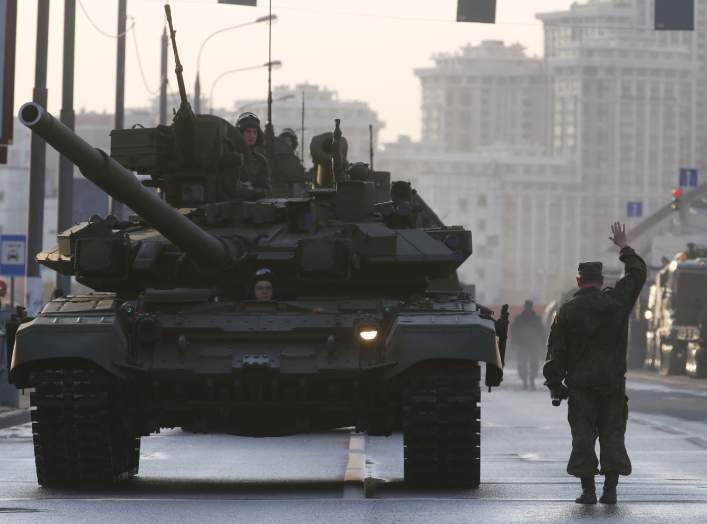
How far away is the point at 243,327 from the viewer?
637 inches

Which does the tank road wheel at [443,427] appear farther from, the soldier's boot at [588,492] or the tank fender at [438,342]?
the soldier's boot at [588,492]

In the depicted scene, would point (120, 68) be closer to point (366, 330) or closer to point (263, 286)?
point (263, 286)

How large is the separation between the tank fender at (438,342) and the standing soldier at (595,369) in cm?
100

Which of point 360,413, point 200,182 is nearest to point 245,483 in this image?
point 360,413

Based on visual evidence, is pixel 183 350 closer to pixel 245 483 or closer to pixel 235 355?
pixel 235 355

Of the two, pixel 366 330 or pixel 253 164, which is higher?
pixel 253 164

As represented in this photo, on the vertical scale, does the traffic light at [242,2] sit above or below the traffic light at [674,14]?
below

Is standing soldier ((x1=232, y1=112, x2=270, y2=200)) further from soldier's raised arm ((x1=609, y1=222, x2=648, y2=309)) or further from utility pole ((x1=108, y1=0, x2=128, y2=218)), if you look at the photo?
utility pole ((x1=108, y1=0, x2=128, y2=218))

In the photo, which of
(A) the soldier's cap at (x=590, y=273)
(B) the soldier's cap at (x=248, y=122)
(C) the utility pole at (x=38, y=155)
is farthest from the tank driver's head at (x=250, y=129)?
(C) the utility pole at (x=38, y=155)

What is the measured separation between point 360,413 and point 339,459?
3607 millimetres

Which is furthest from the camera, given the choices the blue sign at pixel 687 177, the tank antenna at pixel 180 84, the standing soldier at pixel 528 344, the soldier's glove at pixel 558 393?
the blue sign at pixel 687 177

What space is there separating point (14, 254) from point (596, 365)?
1922 cm

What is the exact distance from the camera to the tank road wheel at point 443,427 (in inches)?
611

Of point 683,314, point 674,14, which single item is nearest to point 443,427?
point 674,14
